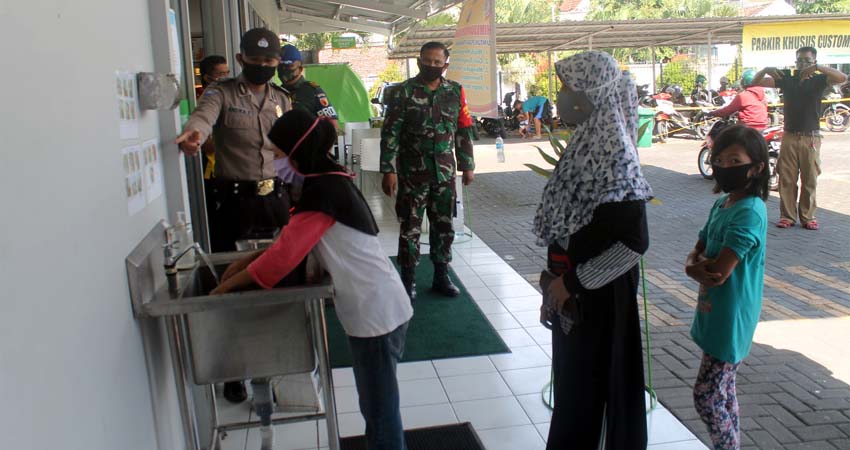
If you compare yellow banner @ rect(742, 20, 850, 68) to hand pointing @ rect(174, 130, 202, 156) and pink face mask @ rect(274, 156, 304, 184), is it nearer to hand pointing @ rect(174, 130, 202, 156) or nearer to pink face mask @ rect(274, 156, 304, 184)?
hand pointing @ rect(174, 130, 202, 156)

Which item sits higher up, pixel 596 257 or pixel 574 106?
pixel 574 106

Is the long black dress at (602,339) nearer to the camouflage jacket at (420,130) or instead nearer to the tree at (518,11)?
the camouflage jacket at (420,130)

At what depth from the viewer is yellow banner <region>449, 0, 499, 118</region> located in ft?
19.5

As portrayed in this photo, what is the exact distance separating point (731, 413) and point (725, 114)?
24.2 feet

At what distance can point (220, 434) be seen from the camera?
302 centimetres

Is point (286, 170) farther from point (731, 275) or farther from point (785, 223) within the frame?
point (785, 223)

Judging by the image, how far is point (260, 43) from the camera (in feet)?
10.7

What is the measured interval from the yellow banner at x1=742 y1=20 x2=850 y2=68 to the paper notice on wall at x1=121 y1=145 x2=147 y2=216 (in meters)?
14.9

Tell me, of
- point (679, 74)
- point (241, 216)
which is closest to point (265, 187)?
point (241, 216)

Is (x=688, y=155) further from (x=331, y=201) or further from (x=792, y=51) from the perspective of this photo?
(x=331, y=201)

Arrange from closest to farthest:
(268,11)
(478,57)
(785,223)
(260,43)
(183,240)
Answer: (183,240), (260,43), (478,57), (785,223), (268,11)

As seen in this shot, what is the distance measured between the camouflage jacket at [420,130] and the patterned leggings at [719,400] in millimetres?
2566

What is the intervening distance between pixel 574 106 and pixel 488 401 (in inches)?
66.5

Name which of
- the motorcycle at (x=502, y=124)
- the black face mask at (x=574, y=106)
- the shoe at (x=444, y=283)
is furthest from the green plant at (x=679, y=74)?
the black face mask at (x=574, y=106)
